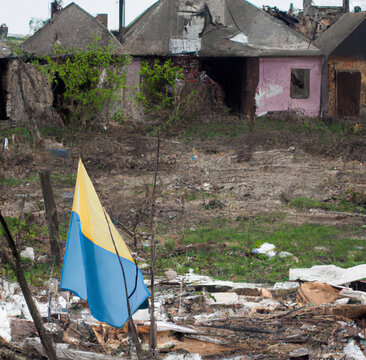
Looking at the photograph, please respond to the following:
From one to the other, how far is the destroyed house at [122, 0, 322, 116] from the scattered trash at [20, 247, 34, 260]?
12.4 metres

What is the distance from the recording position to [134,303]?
507 cm

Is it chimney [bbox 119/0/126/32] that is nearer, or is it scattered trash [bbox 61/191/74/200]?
scattered trash [bbox 61/191/74/200]

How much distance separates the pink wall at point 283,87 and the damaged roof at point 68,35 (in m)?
5.50

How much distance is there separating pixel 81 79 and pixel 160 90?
365cm

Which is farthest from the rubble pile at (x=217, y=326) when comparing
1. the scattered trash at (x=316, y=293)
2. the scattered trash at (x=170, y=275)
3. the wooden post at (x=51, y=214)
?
the wooden post at (x=51, y=214)

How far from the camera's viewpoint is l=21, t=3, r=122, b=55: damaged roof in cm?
1969

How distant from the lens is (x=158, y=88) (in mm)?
20766

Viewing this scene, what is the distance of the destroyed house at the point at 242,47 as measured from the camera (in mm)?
20844

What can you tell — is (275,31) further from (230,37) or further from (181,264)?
(181,264)

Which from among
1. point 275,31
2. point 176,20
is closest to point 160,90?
point 176,20

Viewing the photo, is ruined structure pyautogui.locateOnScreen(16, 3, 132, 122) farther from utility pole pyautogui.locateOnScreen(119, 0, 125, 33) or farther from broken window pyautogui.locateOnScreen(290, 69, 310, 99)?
broken window pyautogui.locateOnScreen(290, 69, 310, 99)

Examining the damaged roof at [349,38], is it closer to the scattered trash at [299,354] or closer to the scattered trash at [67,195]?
the scattered trash at [67,195]

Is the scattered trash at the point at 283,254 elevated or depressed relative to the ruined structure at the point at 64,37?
depressed

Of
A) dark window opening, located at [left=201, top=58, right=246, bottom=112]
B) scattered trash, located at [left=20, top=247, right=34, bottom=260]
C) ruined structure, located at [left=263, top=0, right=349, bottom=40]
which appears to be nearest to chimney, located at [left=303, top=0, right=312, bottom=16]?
ruined structure, located at [left=263, top=0, right=349, bottom=40]
